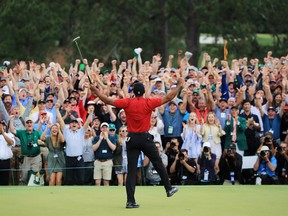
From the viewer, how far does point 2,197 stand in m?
19.2

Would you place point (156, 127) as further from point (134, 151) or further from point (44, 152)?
point (134, 151)

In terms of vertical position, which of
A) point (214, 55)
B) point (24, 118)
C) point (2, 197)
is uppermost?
point (214, 55)

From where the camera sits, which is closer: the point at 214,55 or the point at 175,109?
the point at 175,109

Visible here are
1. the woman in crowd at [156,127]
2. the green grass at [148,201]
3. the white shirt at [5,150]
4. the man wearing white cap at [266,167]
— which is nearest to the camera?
the green grass at [148,201]

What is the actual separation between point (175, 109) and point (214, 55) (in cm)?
2328

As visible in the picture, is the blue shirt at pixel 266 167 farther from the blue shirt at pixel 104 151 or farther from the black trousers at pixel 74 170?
the black trousers at pixel 74 170

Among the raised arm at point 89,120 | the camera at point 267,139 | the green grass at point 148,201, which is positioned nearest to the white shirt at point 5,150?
the raised arm at point 89,120

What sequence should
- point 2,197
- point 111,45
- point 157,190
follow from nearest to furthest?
point 2,197 < point 157,190 < point 111,45

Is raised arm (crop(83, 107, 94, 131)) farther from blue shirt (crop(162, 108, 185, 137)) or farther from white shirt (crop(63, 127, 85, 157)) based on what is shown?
blue shirt (crop(162, 108, 185, 137))

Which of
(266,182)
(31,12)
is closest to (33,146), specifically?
(266,182)

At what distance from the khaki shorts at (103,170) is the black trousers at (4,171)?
2058mm

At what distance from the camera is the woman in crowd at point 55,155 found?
77.9ft

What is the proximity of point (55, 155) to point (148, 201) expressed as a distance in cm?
575

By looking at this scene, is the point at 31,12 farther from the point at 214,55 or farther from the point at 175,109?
the point at 175,109
